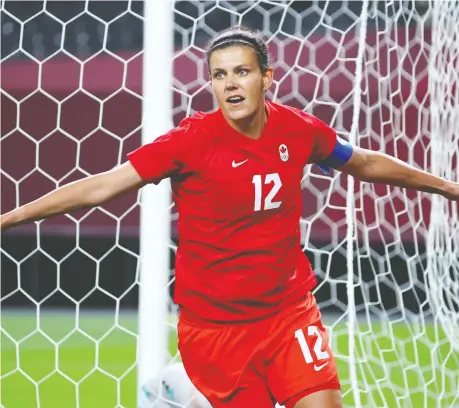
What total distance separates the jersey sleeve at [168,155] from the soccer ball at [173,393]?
2.20ft

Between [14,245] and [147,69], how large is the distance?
13.1ft

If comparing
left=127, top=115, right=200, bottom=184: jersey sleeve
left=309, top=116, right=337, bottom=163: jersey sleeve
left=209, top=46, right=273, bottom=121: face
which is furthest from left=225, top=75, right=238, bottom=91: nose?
left=309, top=116, right=337, bottom=163: jersey sleeve

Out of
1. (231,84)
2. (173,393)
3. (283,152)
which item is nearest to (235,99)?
(231,84)

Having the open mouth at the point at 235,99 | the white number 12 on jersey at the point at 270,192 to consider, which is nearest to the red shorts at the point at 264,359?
the white number 12 on jersey at the point at 270,192

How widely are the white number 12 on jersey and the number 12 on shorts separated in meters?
0.26

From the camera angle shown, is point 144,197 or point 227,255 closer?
point 227,255

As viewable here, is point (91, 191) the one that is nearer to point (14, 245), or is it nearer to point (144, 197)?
point (144, 197)

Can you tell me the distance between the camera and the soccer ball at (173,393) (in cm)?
219

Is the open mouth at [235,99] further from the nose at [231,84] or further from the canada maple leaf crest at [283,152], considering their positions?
the canada maple leaf crest at [283,152]

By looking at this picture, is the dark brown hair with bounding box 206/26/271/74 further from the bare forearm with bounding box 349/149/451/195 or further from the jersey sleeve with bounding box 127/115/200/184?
the bare forearm with bounding box 349/149/451/195

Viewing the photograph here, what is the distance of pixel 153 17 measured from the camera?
89.4 inches

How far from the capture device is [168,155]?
171 centimetres

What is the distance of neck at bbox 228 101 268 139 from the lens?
177 cm

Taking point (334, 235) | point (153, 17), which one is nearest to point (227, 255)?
point (153, 17)
